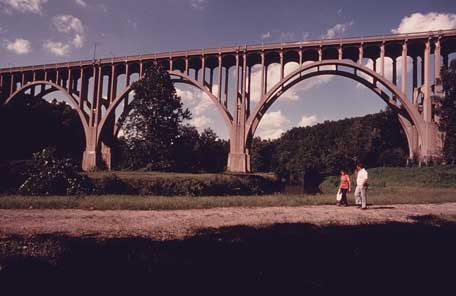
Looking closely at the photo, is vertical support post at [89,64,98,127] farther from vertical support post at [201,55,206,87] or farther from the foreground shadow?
the foreground shadow

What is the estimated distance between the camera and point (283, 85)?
29.7 m

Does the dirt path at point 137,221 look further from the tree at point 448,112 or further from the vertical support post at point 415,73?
the vertical support post at point 415,73

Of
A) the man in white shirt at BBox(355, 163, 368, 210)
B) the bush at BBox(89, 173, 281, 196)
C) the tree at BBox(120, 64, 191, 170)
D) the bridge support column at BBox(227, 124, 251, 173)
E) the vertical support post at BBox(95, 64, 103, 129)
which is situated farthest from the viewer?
the vertical support post at BBox(95, 64, 103, 129)

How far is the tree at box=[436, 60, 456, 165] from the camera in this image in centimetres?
2319

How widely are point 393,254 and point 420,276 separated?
95 centimetres

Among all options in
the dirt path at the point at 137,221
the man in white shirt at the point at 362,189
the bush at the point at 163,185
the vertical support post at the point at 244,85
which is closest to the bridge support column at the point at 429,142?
the vertical support post at the point at 244,85

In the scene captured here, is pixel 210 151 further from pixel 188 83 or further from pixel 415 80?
pixel 415 80

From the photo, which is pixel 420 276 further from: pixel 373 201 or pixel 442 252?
pixel 373 201

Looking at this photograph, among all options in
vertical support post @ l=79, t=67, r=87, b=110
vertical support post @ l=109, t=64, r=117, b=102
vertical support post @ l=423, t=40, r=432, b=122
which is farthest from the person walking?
vertical support post @ l=79, t=67, r=87, b=110

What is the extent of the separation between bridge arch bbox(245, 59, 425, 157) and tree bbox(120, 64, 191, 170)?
8.42 meters

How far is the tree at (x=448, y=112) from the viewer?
23.2 m

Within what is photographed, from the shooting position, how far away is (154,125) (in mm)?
23047

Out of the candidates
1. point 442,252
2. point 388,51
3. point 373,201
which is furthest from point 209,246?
point 388,51

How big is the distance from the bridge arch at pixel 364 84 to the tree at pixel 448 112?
1570 mm
